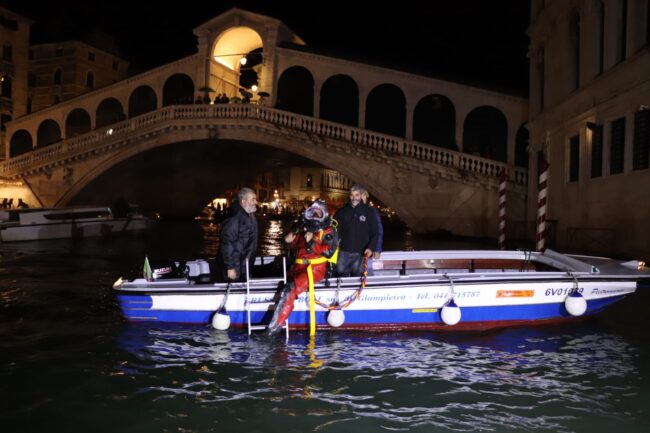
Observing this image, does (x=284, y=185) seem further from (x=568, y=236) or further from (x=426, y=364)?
(x=426, y=364)

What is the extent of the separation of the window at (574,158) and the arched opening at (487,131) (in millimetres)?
7814

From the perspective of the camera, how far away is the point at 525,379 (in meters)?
5.25

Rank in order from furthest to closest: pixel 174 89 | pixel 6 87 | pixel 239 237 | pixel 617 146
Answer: pixel 6 87 < pixel 174 89 < pixel 617 146 < pixel 239 237

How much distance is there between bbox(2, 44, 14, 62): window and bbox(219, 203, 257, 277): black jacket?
4323 centimetres

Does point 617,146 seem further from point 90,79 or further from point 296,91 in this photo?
point 90,79

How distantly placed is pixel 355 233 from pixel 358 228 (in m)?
0.08

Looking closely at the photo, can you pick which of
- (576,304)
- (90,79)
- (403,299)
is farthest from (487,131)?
(90,79)

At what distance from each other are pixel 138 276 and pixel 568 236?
12820mm

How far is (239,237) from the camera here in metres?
7.00

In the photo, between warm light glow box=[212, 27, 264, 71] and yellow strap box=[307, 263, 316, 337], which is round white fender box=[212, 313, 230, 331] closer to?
yellow strap box=[307, 263, 316, 337]

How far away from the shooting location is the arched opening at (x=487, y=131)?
82.3 feet

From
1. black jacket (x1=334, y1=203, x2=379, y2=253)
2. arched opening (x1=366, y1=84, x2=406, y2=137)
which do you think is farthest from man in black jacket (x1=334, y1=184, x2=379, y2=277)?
arched opening (x1=366, y1=84, x2=406, y2=137)

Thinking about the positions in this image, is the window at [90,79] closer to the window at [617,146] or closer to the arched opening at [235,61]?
the arched opening at [235,61]

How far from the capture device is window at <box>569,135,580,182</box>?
1642 centimetres
